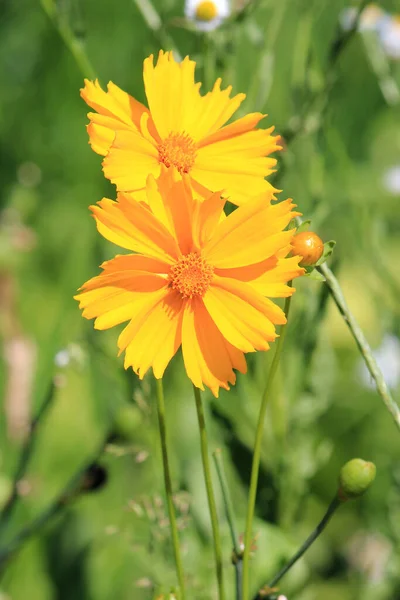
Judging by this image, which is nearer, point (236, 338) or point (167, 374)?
point (236, 338)

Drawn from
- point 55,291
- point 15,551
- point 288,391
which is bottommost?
point 15,551

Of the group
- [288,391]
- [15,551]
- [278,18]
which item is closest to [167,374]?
[288,391]

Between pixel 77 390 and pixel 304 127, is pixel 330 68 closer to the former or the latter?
pixel 304 127

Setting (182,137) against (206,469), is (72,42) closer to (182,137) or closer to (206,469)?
(182,137)

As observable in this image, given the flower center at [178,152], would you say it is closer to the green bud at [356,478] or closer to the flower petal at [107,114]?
the flower petal at [107,114]

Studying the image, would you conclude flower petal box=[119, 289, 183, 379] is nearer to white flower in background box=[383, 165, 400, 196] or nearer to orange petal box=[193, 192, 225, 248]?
orange petal box=[193, 192, 225, 248]

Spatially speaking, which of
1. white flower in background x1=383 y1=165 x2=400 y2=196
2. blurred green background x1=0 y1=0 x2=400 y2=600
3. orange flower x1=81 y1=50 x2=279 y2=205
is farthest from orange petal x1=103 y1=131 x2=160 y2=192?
white flower in background x1=383 y1=165 x2=400 y2=196

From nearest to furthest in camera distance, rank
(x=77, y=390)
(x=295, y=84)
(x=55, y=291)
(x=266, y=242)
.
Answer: (x=266, y=242), (x=295, y=84), (x=77, y=390), (x=55, y=291)
